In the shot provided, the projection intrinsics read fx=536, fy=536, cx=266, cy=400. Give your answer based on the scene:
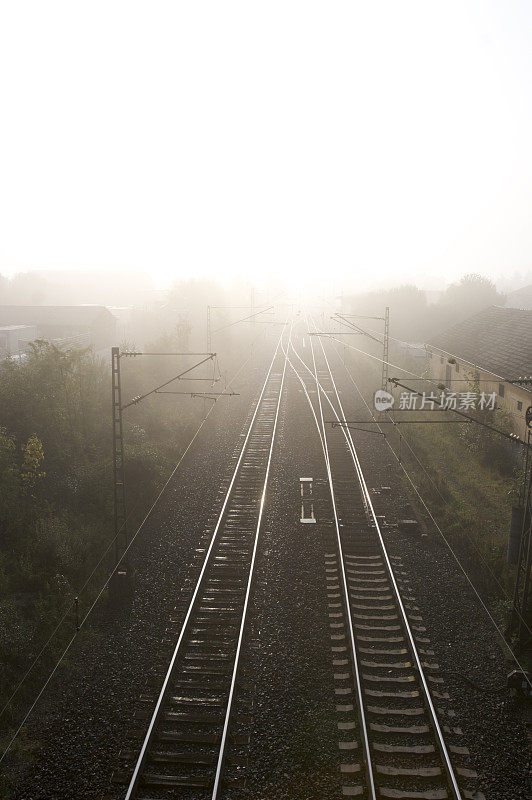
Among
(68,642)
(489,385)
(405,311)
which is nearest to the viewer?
(68,642)

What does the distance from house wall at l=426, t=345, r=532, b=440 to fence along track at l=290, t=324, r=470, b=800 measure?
232 inches

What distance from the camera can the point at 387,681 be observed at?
29.1 feet

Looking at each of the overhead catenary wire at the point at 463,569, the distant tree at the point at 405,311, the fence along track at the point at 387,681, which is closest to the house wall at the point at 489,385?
the overhead catenary wire at the point at 463,569

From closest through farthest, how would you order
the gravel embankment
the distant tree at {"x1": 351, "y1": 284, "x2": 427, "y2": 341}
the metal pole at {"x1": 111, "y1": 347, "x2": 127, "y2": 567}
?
the gravel embankment < the metal pole at {"x1": 111, "y1": 347, "x2": 127, "y2": 567} < the distant tree at {"x1": 351, "y1": 284, "x2": 427, "y2": 341}

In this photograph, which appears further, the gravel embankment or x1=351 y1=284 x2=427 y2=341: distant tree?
x1=351 y1=284 x2=427 y2=341: distant tree

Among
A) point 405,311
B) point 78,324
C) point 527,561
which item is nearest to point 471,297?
point 405,311

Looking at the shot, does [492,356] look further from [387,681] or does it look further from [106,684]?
[106,684]

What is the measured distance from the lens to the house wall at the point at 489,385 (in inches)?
795

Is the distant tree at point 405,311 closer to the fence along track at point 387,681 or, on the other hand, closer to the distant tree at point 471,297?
the distant tree at point 471,297

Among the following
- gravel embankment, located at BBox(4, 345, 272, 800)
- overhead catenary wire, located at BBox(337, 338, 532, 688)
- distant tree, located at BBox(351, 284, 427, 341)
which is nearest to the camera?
gravel embankment, located at BBox(4, 345, 272, 800)

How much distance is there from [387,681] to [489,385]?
59.0 feet

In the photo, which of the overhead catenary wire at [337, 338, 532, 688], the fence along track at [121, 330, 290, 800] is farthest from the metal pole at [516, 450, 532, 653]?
the fence along track at [121, 330, 290, 800]

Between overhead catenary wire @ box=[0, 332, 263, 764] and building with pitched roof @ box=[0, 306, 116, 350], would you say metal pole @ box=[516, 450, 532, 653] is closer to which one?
overhead catenary wire @ box=[0, 332, 263, 764]

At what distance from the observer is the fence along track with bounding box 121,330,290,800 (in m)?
7.16
